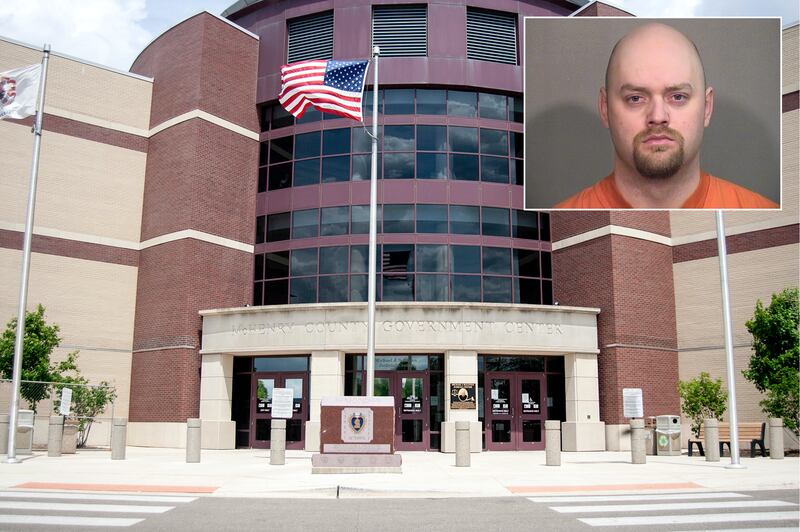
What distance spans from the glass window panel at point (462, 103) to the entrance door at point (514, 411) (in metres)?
11.3

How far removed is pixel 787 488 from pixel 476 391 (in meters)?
13.5

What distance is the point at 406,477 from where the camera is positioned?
16.8 metres

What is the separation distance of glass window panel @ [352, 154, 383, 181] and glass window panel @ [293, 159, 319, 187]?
1825mm

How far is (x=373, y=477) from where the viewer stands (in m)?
16.7

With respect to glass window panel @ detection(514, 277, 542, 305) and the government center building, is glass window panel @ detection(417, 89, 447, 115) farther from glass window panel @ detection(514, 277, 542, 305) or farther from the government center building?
glass window panel @ detection(514, 277, 542, 305)

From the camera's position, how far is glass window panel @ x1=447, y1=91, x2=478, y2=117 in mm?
32250

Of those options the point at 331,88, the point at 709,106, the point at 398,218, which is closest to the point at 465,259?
the point at 398,218

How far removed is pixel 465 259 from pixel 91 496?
19.6 m

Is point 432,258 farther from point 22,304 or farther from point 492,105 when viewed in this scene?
point 22,304

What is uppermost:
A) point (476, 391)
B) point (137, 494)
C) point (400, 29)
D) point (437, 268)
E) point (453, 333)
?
point (400, 29)

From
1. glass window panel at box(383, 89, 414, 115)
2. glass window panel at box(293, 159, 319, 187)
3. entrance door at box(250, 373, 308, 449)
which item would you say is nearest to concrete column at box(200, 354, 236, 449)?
entrance door at box(250, 373, 308, 449)

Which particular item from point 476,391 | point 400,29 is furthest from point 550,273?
point 400,29

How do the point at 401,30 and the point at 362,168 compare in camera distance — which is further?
the point at 401,30

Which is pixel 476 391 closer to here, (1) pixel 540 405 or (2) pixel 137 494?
(1) pixel 540 405
